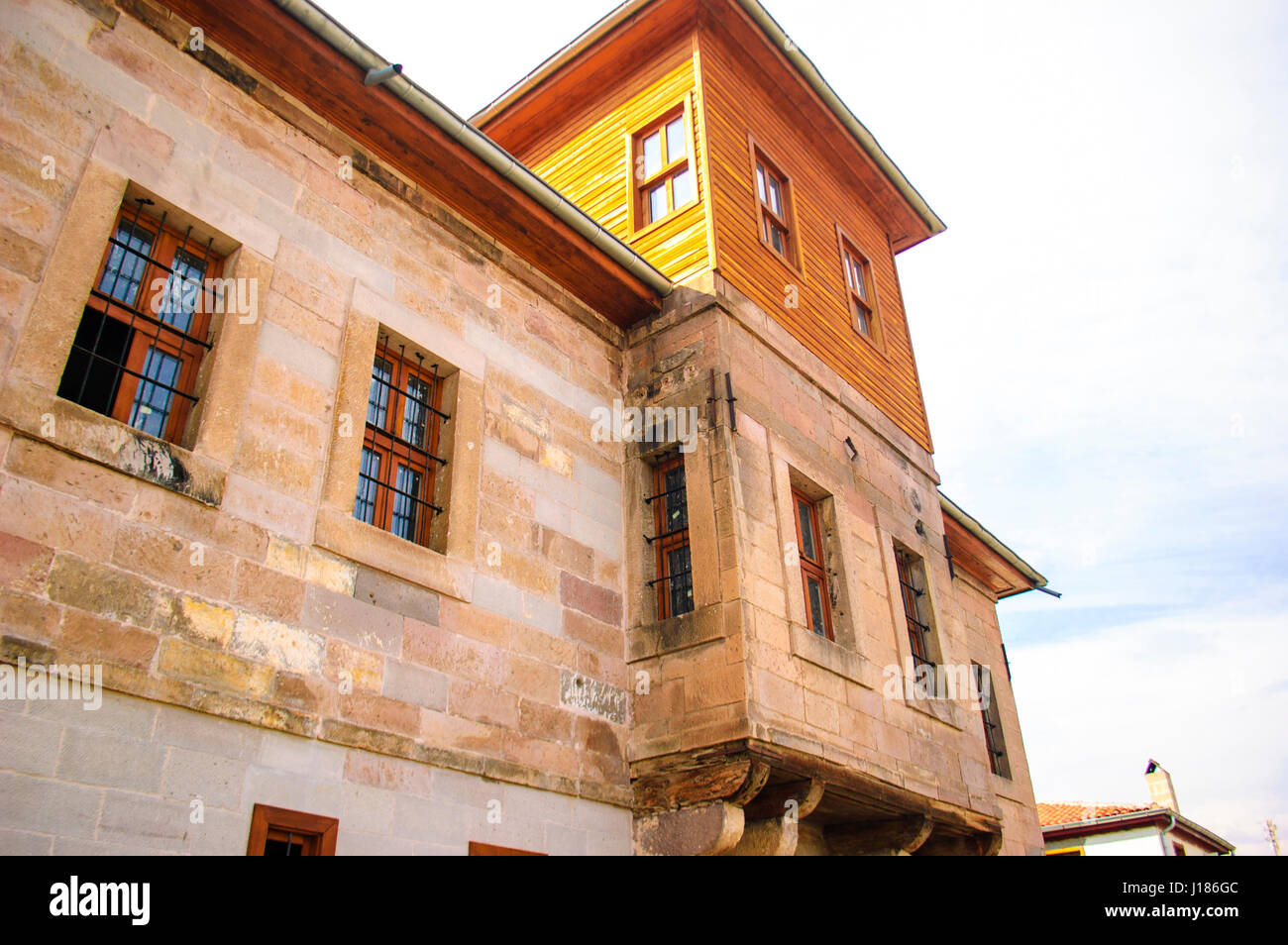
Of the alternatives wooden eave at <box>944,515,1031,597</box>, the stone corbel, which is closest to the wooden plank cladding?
wooden eave at <box>944,515,1031,597</box>

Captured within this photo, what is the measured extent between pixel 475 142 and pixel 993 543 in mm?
9656

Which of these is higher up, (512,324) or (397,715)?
Result: (512,324)

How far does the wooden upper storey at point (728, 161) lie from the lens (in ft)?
32.4

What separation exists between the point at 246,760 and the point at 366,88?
15.8 feet

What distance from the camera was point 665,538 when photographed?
8.33m

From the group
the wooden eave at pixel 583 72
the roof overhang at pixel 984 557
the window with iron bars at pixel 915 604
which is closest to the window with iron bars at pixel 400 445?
the window with iron bars at pixel 915 604

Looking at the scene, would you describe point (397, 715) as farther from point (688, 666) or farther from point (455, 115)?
point (455, 115)

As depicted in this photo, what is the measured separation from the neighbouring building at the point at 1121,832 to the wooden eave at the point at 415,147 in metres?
16.3

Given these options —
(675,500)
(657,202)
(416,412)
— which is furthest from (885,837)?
(657,202)

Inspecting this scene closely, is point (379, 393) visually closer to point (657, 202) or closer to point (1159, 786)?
point (657, 202)

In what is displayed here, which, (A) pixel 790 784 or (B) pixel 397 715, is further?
(A) pixel 790 784

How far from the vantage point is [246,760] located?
198 inches
